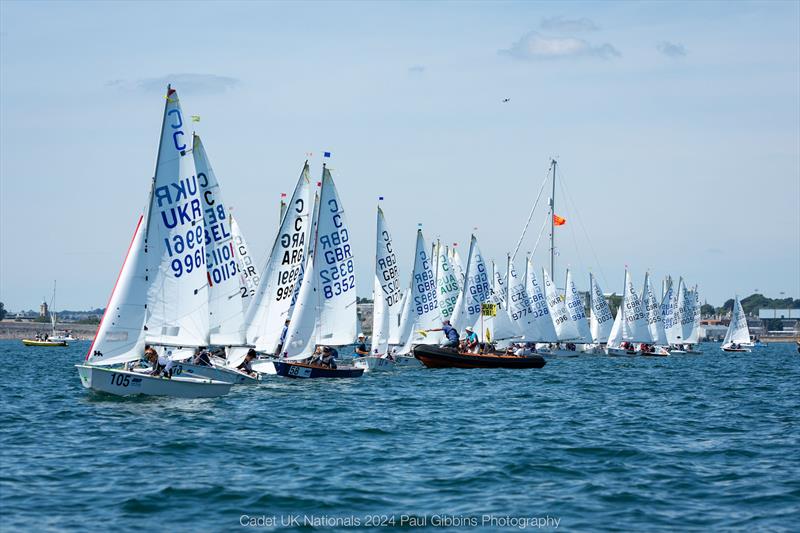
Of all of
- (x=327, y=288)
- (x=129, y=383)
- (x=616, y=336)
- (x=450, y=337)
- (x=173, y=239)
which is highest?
(x=173, y=239)

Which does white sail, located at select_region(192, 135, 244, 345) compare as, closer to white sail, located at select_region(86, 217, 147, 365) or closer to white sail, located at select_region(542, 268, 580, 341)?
white sail, located at select_region(86, 217, 147, 365)

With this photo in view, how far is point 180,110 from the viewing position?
32.8 m

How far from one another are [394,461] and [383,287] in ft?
119

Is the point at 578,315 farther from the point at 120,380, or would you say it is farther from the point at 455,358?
the point at 120,380

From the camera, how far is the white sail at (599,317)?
9975cm

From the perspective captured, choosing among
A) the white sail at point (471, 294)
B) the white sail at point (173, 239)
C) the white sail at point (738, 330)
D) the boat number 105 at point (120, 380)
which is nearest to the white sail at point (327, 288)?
the white sail at point (173, 239)

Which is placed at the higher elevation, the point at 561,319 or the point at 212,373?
the point at 561,319

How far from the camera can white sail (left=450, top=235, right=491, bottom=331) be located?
69.1m

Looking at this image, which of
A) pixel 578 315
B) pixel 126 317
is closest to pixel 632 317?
pixel 578 315

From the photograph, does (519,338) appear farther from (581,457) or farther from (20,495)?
(20,495)

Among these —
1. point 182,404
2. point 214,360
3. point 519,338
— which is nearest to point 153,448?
point 182,404

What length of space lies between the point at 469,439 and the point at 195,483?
9159mm

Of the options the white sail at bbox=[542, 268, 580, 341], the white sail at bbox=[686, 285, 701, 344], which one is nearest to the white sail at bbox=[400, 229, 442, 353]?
the white sail at bbox=[542, 268, 580, 341]

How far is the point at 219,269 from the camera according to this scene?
38.4m
